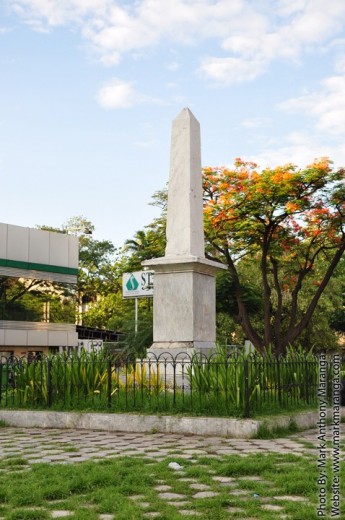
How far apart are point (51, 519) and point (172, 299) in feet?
26.1

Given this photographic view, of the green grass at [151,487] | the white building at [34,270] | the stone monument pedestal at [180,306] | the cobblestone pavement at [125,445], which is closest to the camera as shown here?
the green grass at [151,487]

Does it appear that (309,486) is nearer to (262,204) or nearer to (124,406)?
(124,406)

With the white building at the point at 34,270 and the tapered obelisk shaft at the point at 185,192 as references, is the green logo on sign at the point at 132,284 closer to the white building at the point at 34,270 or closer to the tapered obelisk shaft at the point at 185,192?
the white building at the point at 34,270

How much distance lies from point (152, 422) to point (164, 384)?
4.46 feet

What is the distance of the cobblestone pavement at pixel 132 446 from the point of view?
795cm

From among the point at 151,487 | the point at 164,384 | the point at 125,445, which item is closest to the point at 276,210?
the point at 164,384

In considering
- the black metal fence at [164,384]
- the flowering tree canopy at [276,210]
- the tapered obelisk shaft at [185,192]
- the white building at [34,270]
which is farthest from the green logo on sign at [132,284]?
the black metal fence at [164,384]

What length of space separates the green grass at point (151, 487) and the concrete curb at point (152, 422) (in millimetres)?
2067

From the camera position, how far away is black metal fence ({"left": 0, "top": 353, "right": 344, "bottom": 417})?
10523 mm

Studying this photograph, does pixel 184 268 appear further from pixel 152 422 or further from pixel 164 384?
pixel 152 422

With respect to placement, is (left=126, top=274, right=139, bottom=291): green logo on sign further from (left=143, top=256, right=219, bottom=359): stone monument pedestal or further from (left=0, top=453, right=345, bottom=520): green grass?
(left=0, top=453, right=345, bottom=520): green grass

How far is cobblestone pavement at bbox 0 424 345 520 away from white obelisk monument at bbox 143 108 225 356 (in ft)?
9.66

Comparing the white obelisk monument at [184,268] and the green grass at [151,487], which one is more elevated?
the white obelisk monument at [184,268]

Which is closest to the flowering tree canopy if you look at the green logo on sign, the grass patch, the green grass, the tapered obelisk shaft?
the green logo on sign
